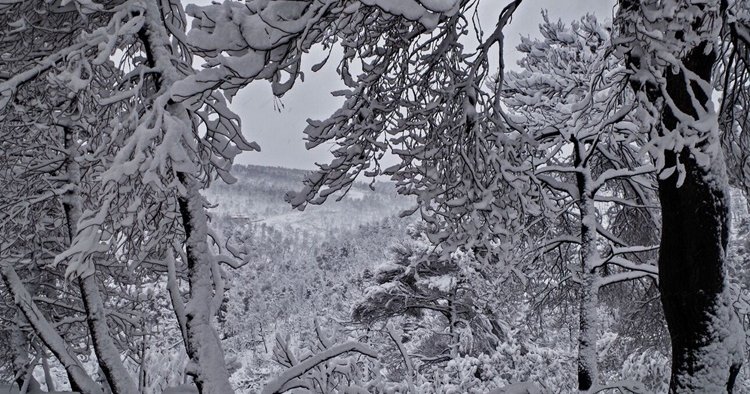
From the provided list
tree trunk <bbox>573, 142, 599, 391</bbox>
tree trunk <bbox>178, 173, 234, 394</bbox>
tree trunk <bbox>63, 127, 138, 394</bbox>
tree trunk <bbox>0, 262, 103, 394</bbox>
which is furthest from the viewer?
tree trunk <bbox>573, 142, 599, 391</bbox>

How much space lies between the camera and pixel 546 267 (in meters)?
7.92

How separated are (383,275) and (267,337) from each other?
189 ft

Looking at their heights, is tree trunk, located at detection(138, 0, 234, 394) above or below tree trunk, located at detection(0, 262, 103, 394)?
above

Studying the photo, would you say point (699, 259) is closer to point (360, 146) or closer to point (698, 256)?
point (698, 256)

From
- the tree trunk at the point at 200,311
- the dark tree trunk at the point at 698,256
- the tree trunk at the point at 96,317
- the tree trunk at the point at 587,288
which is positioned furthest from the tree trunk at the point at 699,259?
the tree trunk at the point at 96,317

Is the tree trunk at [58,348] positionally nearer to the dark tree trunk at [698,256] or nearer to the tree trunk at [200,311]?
the tree trunk at [200,311]

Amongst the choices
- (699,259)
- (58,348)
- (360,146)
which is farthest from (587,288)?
(58,348)

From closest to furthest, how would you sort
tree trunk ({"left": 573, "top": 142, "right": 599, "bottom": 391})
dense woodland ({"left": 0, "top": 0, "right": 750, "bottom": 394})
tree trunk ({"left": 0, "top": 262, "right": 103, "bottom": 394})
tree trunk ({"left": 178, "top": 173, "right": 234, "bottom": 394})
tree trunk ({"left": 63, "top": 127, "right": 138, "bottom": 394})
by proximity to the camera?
dense woodland ({"left": 0, "top": 0, "right": 750, "bottom": 394}), tree trunk ({"left": 178, "top": 173, "right": 234, "bottom": 394}), tree trunk ({"left": 0, "top": 262, "right": 103, "bottom": 394}), tree trunk ({"left": 63, "top": 127, "right": 138, "bottom": 394}), tree trunk ({"left": 573, "top": 142, "right": 599, "bottom": 391})

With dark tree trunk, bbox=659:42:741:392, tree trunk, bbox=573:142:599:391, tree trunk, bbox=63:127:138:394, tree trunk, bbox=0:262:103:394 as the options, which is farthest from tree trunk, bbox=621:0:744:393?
tree trunk, bbox=0:262:103:394

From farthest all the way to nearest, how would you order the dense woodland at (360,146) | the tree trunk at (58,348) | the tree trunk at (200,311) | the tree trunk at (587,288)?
the tree trunk at (587,288)
the tree trunk at (58,348)
the tree trunk at (200,311)
the dense woodland at (360,146)

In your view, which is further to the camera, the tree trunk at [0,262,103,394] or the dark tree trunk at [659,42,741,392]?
the tree trunk at [0,262,103,394]

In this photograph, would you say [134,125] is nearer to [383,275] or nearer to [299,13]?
[299,13]

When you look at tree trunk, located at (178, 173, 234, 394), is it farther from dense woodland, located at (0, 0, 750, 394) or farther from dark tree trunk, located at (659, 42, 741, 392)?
dark tree trunk, located at (659, 42, 741, 392)

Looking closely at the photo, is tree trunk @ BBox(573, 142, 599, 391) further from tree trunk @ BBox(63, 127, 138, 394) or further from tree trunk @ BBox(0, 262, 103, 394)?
tree trunk @ BBox(0, 262, 103, 394)
